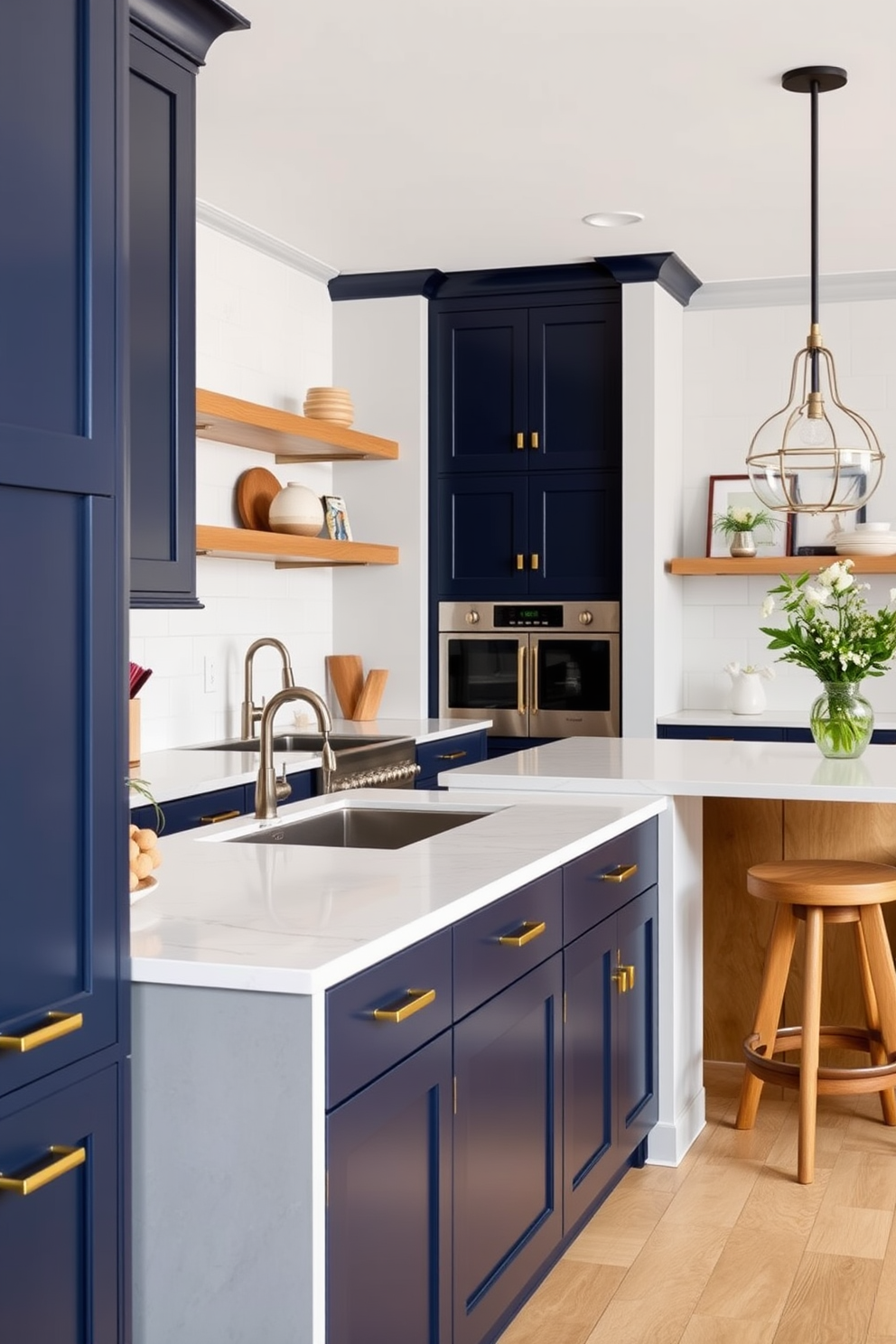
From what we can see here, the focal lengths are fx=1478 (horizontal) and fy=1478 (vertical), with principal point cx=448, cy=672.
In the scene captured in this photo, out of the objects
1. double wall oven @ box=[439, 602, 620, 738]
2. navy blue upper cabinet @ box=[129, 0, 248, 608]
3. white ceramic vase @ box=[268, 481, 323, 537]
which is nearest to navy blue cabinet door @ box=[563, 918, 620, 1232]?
navy blue upper cabinet @ box=[129, 0, 248, 608]

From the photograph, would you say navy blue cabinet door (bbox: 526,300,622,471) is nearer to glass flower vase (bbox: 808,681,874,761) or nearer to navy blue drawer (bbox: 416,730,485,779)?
navy blue drawer (bbox: 416,730,485,779)

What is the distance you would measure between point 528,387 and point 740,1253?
12.1ft

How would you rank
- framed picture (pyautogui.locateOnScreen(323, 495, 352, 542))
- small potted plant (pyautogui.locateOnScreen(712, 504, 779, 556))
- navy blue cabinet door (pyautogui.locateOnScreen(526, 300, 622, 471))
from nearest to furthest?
framed picture (pyautogui.locateOnScreen(323, 495, 352, 542)) → navy blue cabinet door (pyautogui.locateOnScreen(526, 300, 622, 471)) → small potted plant (pyautogui.locateOnScreen(712, 504, 779, 556))

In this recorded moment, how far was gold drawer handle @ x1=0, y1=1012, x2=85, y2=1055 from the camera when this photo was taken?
149 centimetres

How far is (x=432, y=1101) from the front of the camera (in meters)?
2.11

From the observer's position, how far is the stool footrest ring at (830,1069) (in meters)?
3.53

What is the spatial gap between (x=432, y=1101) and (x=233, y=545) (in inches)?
108

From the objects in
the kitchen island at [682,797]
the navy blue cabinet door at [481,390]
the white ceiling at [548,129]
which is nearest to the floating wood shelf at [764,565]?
the navy blue cabinet door at [481,390]

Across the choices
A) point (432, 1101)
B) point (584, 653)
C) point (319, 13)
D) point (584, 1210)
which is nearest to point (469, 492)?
point (584, 653)

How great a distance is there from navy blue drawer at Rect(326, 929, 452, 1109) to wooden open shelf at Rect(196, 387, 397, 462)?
260cm

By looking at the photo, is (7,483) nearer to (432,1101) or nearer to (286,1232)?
(286,1232)

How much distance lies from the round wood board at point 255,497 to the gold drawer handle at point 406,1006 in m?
3.35

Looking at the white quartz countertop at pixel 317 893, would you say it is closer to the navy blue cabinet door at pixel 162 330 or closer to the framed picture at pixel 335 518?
the navy blue cabinet door at pixel 162 330

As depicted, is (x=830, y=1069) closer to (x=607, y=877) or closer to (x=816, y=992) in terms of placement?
(x=816, y=992)
